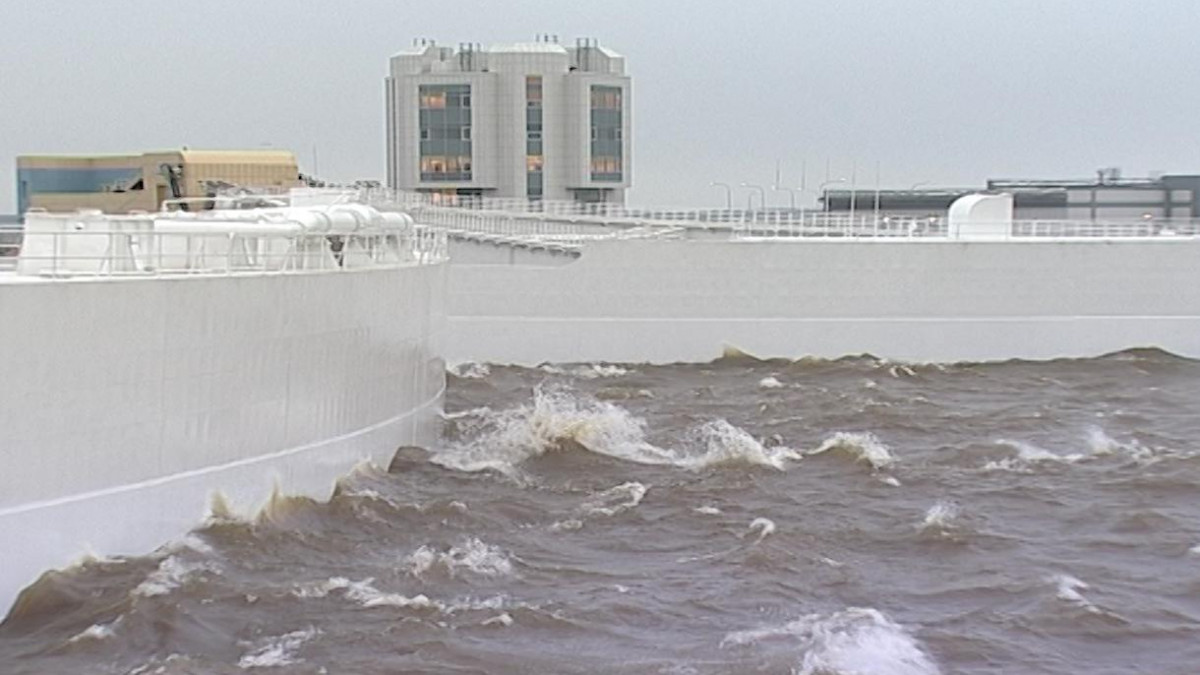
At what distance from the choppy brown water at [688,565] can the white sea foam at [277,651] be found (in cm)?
3

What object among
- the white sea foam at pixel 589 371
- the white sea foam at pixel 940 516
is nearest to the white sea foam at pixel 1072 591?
the white sea foam at pixel 940 516

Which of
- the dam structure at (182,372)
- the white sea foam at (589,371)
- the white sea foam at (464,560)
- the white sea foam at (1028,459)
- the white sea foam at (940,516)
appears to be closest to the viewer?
the dam structure at (182,372)

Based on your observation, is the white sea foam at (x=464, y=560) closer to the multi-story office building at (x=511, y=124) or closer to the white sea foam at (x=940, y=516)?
the white sea foam at (x=940, y=516)

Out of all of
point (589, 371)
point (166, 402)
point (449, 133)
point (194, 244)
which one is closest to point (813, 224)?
point (589, 371)

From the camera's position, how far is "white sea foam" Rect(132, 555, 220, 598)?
14.5 meters

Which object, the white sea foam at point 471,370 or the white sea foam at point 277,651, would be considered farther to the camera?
the white sea foam at point 471,370

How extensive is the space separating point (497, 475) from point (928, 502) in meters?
5.77

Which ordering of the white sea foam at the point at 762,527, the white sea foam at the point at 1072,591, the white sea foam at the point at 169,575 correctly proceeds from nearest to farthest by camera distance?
the white sea foam at the point at 169,575
the white sea foam at the point at 1072,591
the white sea foam at the point at 762,527

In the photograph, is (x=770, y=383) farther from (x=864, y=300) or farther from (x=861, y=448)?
(x=861, y=448)

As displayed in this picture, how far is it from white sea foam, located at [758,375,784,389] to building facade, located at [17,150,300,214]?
1652cm

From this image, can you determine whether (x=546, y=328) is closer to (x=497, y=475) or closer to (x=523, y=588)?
(x=497, y=475)

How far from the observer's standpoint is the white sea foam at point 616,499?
63.7ft

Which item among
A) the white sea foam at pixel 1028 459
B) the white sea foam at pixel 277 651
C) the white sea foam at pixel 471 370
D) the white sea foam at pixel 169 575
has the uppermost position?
the white sea foam at pixel 169 575

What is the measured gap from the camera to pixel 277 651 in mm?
13242
